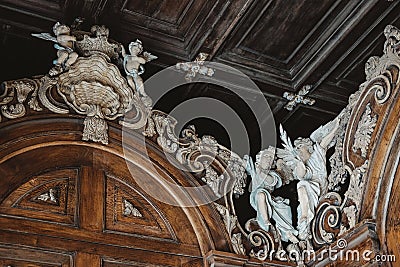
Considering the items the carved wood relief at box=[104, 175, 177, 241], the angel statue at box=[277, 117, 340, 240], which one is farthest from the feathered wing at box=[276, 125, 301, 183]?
the carved wood relief at box=[104, 175, 177, 241]

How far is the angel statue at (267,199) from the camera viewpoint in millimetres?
3471

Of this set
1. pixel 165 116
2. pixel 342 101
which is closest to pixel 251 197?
pixel 165 116

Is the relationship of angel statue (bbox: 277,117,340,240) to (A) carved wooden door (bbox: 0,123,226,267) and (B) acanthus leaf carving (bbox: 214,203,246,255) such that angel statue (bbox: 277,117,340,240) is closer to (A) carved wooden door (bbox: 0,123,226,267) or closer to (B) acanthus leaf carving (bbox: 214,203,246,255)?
(B) acanthus leaf carving (bbox: 214,203,246,255)

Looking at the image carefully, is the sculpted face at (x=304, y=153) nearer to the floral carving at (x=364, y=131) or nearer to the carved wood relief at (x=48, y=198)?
the floral carving at (x=364, y=131)

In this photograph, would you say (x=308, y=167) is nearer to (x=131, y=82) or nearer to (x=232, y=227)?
(x=232, y=227)

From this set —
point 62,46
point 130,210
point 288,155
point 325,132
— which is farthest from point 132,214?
point 325,132

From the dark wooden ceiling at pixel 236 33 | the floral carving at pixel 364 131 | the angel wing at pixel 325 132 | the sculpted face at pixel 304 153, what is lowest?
the floral carving at pixel 364 131

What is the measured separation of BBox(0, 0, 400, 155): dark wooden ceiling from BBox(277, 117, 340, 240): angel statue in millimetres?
469

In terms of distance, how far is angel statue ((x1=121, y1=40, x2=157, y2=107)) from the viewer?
3.39 m

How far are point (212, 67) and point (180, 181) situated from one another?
79 cm

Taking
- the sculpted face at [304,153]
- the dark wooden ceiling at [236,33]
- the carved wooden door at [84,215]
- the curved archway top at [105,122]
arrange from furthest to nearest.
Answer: the sculpted face at [304,153] → the dark wooden ceiling at [236,33] → the curved archway top at [105,122] → the carved wooden door at [84,215]

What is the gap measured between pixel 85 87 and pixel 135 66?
1.04 feet

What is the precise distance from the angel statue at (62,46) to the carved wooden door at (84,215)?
15.4 inches

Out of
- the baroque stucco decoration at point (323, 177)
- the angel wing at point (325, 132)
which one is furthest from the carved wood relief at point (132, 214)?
the angel wing at point (325, 132)
